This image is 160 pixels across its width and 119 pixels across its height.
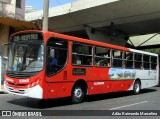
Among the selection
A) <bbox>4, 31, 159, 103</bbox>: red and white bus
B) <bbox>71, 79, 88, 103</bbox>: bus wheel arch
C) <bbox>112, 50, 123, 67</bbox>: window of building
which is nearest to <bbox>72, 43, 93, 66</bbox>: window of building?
<bbox>4, 31, 159, 103</bbox>: red and white bus

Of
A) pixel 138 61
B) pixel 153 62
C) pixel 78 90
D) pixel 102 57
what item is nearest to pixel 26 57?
pixel 78 90

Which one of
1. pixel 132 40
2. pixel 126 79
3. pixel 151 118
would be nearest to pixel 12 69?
pixel 151 118

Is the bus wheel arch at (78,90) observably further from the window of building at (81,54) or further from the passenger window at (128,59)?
the passenger window at (128,59)

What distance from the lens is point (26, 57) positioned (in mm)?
12438

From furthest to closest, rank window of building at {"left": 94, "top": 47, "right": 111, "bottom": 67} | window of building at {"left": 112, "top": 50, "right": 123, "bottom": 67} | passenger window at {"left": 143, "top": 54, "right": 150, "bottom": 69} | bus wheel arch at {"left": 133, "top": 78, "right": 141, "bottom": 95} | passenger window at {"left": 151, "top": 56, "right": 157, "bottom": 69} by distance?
passenger window at {"left": 151, "top": 56, "right": 157, "bottom": 69} → passenger window at {"left": 143, "top": 54, "right": 150, "bottom": 69} → bus wheel arch at {"left": 133, "top": 78, "right": 141, "bottom": 95} → window of building at {"left": 112, "top": 50, "right": 123, "bottom": 67} → window of building at {"left": 94, "top": 47, "right": 111, "bottom": 67}

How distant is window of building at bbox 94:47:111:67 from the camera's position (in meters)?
15.1

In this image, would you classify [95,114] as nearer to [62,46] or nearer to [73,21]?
[62,46]

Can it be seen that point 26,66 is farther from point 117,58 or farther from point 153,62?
point 153,62

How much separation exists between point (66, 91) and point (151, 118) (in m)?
3.92

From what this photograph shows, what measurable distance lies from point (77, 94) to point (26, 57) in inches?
108

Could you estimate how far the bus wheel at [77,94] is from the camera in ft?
44.5

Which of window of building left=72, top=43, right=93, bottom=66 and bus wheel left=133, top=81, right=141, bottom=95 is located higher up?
window of building left=72, top=43, right=93, bottom=66

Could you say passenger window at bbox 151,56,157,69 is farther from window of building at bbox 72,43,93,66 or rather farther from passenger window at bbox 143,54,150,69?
window of building at bbox 72,43,93,66

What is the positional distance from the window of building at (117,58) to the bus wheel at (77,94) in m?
3.19
